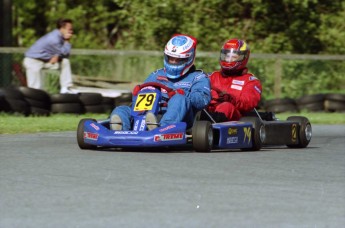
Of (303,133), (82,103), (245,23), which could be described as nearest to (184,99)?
(303,133)

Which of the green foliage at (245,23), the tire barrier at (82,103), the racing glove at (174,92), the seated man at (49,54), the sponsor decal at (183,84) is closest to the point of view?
the racing glove at (174,92)

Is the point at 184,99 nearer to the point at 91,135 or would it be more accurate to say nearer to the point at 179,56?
the point at 179,56

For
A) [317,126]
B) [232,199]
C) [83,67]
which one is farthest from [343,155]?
[83,67]

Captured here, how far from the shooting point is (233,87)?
12.2m

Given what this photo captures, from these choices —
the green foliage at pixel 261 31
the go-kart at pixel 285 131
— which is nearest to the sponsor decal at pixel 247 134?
the go-kart at pixel 285 131

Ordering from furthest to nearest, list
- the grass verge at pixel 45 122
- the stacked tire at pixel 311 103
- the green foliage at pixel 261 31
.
→ the green foliage at pixel 261 31, the stacked tire at pixel 311 103, the grass verge at pixel 45 122

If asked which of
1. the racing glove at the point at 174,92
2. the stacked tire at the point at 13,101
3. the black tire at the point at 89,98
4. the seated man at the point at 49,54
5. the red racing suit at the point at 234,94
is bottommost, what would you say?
the black tire at the point at 89,98

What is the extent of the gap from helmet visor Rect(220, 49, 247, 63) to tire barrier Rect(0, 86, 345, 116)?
208 inches

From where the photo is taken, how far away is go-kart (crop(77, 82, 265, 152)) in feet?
34.1

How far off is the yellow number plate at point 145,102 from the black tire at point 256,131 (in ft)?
3.63

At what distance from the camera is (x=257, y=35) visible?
82.2 feet

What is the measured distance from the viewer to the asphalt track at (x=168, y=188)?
20.8ft

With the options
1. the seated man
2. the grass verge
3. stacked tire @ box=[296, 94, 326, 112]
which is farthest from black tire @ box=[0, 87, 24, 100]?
stacked tire @ box=[296, 94, 326, 112]

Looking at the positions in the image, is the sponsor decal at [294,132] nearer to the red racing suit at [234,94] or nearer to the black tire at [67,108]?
the red racing suit at [234,94]
